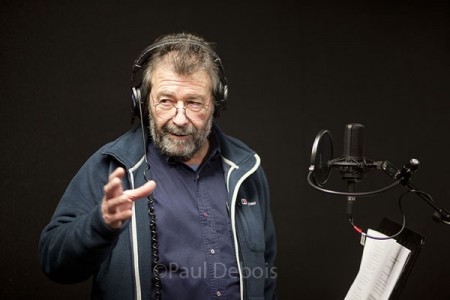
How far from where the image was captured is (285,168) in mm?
2592

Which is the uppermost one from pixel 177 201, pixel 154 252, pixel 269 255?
pixel 177 201

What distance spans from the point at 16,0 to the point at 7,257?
1.25m

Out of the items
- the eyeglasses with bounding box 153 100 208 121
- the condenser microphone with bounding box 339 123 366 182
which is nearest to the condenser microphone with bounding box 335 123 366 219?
the condenser microphone with bounding box 339 123 366 182

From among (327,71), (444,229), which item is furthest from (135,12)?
(444,229)

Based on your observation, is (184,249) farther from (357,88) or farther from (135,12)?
(357,88)

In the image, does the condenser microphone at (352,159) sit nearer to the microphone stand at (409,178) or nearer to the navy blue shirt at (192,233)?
the microphone stand at (409,178)

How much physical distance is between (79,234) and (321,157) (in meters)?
0.68

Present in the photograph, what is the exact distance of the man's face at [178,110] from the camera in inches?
63.0

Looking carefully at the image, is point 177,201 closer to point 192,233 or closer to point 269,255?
point 192,233

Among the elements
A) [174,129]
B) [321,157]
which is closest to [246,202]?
[174,129]

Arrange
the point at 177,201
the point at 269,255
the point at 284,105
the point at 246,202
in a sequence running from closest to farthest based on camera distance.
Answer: the point at 177,201 < the point at 246,202 < the point at 269,255 < the point at 284,105

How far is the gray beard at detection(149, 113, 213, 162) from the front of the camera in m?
1.61

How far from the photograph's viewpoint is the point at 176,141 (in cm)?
161

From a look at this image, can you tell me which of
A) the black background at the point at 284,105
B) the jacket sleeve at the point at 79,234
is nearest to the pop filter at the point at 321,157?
the jacket sleeve at the point at 79,234
